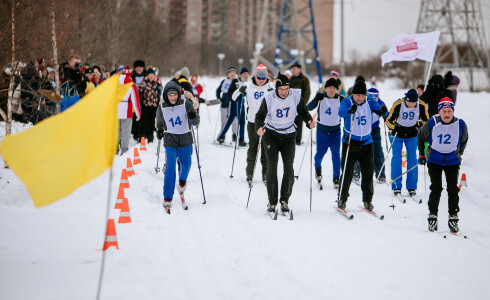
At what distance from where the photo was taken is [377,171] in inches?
441

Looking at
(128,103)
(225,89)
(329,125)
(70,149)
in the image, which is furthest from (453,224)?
(225,89)

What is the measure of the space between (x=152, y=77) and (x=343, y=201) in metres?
7.58

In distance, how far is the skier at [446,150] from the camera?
724 cm

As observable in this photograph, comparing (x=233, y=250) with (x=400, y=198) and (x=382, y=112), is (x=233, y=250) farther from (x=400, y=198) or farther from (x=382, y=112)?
(x=400, y=198)

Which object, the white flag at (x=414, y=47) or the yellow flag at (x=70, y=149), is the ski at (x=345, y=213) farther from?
the white flag at (x=414, y=47)

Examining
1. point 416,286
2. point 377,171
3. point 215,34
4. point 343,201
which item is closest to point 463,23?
point 377,171

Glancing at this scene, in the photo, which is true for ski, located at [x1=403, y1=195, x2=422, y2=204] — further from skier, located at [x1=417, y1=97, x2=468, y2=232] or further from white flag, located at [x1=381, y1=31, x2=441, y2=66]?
white flag, located at [x1=381, y1=31, x2=441, y2=66]

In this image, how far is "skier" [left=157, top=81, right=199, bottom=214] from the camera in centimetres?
823

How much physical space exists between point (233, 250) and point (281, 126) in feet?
8.15

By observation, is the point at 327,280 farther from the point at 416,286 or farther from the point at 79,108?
the point at 79,108

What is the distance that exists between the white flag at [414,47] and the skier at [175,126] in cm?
634

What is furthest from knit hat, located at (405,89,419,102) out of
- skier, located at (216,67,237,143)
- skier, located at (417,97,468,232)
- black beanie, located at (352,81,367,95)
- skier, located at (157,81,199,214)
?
skier, located at (216,67,237,143)

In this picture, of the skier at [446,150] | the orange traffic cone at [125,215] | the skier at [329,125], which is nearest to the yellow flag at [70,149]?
the orange traffic cone at [125,215]

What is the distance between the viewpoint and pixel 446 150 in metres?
7.27
